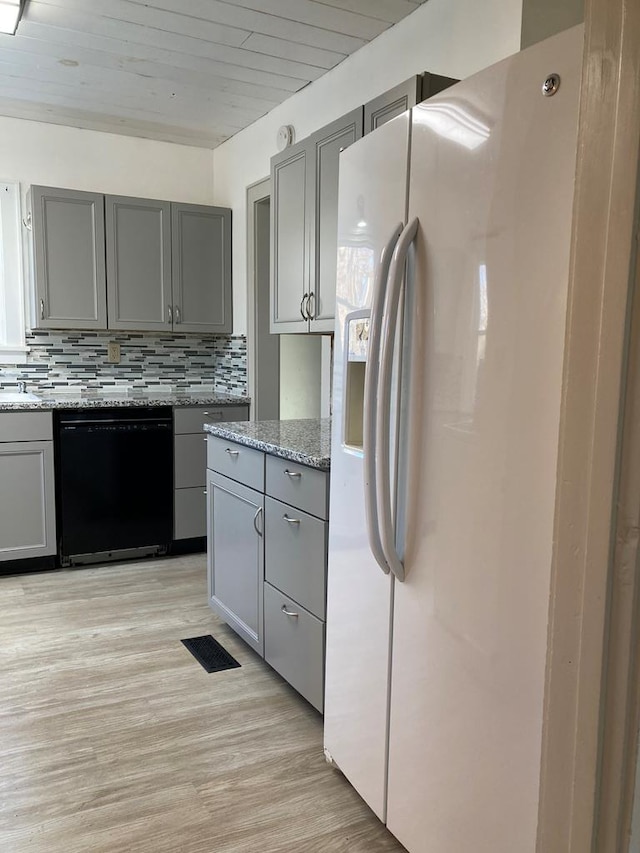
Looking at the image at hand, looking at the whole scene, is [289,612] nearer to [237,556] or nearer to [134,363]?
[237,556]

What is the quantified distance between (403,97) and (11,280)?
2.88 m

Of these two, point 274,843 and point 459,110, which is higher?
point 459,110

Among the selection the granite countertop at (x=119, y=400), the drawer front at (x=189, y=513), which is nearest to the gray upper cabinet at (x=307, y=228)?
the granite countertop at (x=119, y=400)

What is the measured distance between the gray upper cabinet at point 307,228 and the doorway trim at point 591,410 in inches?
76.0

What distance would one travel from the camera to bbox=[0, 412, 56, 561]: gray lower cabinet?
358 centimetres

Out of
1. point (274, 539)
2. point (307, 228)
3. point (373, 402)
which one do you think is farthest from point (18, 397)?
point (373, 402)

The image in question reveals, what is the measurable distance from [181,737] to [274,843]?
1.90 ft

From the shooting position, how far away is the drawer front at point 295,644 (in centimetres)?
218

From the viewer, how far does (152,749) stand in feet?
6.98

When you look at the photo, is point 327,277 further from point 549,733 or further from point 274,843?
A: point 549,733

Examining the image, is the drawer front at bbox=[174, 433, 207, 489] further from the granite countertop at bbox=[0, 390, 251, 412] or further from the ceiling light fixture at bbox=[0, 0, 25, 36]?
the ceiling light fixture at bbox=[0, 0, 25, 36]

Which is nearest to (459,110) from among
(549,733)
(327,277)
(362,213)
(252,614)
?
(362,213)

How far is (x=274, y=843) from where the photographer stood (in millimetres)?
1727

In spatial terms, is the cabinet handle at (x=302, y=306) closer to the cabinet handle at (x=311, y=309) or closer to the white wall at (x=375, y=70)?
the cabinet handle at (x=311, y=309)
